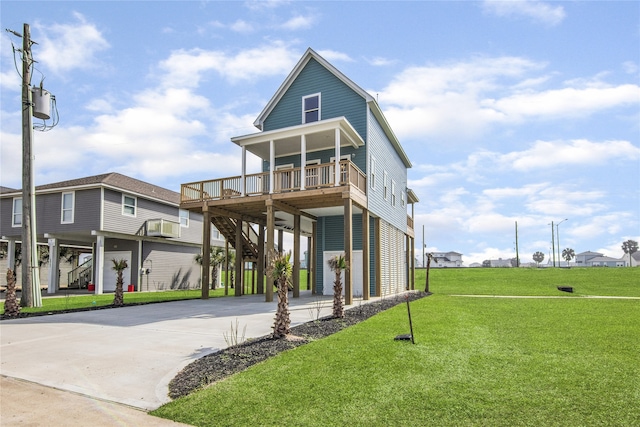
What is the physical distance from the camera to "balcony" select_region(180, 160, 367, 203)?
1580cm

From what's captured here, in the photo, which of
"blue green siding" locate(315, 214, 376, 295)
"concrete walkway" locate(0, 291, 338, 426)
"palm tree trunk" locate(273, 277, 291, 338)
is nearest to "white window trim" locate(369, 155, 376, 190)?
"blue green siding" locate(315, 214, 376, 295)

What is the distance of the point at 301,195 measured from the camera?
51.7ft

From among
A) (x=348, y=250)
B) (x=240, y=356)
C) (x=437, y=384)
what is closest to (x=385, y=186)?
(x=348, y=250)

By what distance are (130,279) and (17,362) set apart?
21616 mm

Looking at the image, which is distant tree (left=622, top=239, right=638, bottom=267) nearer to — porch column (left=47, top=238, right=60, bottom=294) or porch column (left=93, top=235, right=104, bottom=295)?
porch column (left=93, top=235, right=104, bottom=295)

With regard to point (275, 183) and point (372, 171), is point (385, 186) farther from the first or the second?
point (275, 183)

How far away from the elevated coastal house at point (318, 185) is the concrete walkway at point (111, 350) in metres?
5.12

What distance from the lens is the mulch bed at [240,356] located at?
573 centimetres

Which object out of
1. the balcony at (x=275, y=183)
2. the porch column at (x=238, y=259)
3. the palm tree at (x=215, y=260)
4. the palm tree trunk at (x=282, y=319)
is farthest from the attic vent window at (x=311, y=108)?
the palm tree at (x=215, y=260)

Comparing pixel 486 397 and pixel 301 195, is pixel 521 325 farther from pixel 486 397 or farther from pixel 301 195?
pixel 301 195

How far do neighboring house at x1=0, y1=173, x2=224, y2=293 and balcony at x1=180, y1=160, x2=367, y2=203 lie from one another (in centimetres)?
892

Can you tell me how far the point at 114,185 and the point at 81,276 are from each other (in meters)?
10.4

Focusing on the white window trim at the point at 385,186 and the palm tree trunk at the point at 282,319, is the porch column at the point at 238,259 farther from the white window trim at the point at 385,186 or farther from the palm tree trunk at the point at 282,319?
the palm tree trunk at the point at 282,319

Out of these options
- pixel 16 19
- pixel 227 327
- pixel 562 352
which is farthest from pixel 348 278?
pixel 16 19
